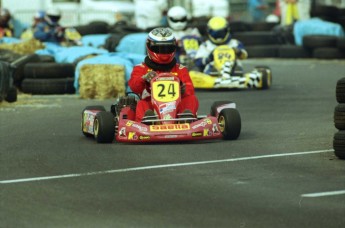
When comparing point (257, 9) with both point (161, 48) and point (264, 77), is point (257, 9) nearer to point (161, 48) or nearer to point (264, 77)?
point (264, 77)

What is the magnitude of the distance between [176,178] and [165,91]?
8.87ft

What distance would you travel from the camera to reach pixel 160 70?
11.5m

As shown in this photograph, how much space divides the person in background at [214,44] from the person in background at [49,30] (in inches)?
229

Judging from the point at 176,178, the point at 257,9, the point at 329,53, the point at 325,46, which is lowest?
the point at 257,9

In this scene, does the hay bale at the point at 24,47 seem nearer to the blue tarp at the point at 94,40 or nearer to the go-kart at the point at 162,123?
the blue tarp at the point at 94,40

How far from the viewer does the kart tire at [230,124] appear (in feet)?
35.5

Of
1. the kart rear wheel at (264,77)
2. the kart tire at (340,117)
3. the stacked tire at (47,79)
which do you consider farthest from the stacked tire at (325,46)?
the kart tire at (340,117)

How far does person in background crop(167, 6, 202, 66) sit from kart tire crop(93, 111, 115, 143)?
906cm

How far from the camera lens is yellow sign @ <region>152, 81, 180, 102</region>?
11.0 m

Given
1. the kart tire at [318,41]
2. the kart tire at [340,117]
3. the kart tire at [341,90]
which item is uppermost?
the kart tire at [341,90]

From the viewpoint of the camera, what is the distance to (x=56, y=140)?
11.3 metres

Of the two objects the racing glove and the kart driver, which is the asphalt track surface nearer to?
the kart driver

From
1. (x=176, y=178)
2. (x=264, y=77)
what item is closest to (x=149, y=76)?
(x=176, y=178)

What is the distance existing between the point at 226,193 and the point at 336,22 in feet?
68.1
